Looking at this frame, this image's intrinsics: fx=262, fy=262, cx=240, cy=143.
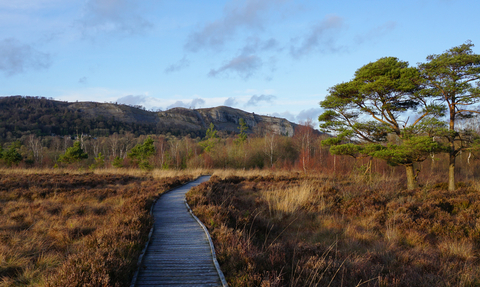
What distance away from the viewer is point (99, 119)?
123812mm

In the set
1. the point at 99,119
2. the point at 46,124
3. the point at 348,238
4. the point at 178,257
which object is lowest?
the point at 348,238

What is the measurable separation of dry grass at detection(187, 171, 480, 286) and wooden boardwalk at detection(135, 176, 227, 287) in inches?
13.1

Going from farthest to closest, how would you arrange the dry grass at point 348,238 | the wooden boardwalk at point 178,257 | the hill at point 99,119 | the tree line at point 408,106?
the hill at point 99,119, the tree line at point 408,106, the dry grass at point 348,238, the wooden boardwalk at point 178,257

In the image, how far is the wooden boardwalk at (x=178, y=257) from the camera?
167 inches

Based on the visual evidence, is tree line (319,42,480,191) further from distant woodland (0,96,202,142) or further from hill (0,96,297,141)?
distant woodland (0,96,202,142)

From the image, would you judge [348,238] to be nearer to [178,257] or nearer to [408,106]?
[178,257]

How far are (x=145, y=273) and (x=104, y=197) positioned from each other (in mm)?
10551

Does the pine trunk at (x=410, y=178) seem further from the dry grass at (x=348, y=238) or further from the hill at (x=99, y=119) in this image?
the hill at (x=99, y=119)

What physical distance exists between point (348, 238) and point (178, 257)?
5.70m

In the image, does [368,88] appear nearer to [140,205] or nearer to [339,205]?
[339,205]

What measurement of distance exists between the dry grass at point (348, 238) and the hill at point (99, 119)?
1994 inches

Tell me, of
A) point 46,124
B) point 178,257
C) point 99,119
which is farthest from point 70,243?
point 99,119

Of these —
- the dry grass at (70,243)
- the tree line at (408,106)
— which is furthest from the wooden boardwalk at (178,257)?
the tree line at (408,106)

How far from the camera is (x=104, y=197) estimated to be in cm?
1349
